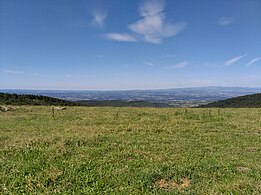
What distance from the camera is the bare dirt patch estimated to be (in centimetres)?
791

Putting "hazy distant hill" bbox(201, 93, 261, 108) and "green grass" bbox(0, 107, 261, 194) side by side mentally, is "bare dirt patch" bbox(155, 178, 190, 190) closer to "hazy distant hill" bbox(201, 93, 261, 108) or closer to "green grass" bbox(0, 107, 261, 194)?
"green grass" bbox(0, 107, 261, 194)

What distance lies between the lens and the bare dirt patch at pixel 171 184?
26.0 ft

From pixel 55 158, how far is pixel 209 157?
6.28m

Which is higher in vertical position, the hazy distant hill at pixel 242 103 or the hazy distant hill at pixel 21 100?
the hazy distant hill at pixel 21 100

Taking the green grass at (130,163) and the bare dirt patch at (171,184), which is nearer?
the green grass at (130,163)

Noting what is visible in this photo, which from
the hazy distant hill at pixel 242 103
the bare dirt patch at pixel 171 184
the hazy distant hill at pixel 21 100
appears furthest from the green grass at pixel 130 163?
the hazy distant hill at pixel 242 103

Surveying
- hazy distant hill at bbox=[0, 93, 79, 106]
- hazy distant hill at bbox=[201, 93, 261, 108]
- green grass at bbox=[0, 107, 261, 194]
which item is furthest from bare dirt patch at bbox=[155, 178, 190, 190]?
hazy distant hill at bbox=[201, 93, 261, 108]

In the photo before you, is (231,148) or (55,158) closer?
(55,158)

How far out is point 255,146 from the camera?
13094 mm

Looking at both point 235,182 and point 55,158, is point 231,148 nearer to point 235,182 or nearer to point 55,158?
point 235,182

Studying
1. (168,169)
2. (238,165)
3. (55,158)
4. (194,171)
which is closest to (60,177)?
(55,158)

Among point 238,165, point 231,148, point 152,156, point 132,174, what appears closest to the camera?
point 132,174

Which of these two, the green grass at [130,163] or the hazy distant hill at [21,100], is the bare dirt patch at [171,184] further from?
the hazy distant hill at [21,100]

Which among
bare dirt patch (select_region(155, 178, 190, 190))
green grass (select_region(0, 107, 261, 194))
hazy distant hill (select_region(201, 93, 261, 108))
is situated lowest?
hazy distant hill (select_region(201, 93, 261, 108))
